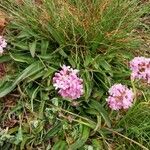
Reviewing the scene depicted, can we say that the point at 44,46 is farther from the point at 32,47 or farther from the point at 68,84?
the point at 68,84

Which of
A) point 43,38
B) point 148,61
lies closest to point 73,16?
point 43,38

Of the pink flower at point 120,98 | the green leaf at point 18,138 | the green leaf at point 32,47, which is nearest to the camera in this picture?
the pink flower at point 120,98

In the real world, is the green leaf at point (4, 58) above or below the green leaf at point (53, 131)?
above

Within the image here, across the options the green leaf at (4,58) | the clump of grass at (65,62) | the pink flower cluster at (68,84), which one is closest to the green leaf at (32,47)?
the clump of grass at (65,62)

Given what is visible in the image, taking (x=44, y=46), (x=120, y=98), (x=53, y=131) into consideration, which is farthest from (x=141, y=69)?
(x=44, y=46)

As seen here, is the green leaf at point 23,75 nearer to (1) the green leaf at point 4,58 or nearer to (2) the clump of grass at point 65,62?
(2) the clump of grass at point 65,62

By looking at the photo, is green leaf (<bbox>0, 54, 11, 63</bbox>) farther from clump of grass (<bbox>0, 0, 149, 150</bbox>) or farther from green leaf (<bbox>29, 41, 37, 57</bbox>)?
green leaf (<bbox>29, 41, 37, 57</bbox>)
